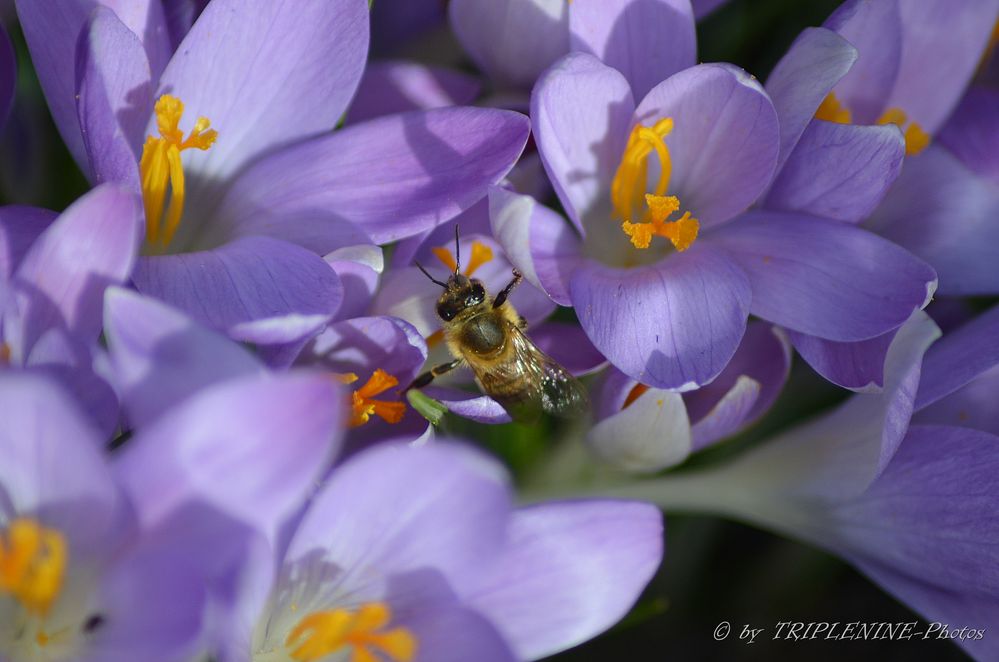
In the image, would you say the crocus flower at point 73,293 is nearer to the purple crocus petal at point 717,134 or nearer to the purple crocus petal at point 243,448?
the purple crocus petal at point 243,448

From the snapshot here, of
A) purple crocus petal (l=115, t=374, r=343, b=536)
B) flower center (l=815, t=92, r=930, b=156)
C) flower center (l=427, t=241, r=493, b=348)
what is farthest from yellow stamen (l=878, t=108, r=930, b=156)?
purple crocus petal (l=115, t=374, r=343, b=536)

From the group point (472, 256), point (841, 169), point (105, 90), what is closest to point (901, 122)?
point (841, 169)

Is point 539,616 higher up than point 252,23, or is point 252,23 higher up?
point 252,23

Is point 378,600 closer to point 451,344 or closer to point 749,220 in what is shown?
point 451,344

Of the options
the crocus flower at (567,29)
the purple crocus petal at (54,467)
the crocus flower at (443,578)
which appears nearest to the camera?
the purple crocus petal at (54,467)

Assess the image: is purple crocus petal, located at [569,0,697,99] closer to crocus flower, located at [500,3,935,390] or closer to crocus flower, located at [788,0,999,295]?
crocus flower, located at [500,3,935,390]

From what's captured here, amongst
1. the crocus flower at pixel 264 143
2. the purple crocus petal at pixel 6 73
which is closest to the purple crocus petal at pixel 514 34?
the crocus flower at pixel 264 143

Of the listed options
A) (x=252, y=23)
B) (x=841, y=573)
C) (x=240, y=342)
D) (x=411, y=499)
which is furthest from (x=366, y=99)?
(x=841, y=573)

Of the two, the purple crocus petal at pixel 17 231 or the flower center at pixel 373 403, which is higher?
the purple crocus petal at pixel 17 231
